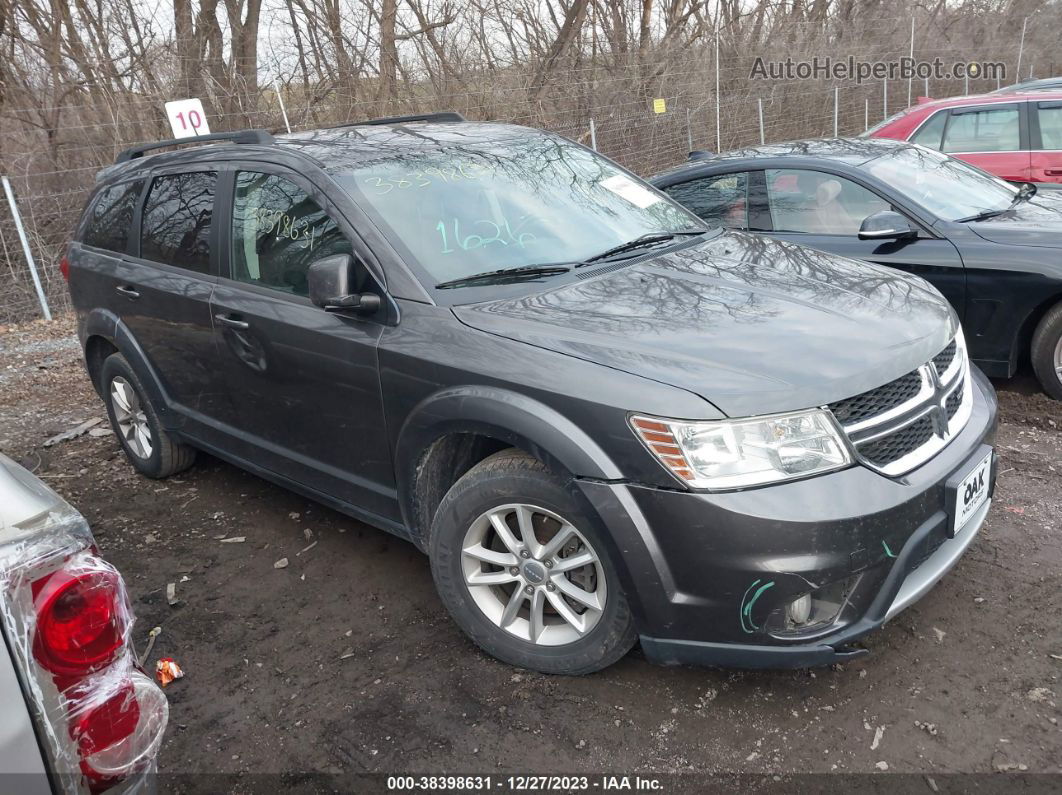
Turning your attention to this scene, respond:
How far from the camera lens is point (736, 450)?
239cm

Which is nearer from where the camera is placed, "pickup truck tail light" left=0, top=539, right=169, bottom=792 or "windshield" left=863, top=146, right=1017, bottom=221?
"pickup truck tail light" left=0, top=539, right=169, bottom=792

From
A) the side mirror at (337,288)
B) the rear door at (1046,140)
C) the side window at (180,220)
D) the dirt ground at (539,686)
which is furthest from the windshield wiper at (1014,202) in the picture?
the side window at (180,220)

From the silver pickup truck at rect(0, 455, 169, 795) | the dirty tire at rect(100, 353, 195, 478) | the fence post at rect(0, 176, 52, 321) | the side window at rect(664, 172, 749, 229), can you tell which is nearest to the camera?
the silver pickup truck at rect(0, 455, 169, 795)

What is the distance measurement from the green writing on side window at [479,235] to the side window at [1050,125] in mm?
6684

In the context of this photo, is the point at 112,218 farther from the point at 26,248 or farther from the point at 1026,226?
the point at 26,248

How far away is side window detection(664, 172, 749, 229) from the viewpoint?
18.5 feet

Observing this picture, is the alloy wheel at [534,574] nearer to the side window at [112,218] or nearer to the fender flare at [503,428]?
the fender flare at [503,428]

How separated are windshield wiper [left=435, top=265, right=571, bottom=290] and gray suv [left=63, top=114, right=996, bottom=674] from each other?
0.6 inches

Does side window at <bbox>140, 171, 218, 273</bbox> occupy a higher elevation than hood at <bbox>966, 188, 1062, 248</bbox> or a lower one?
higher

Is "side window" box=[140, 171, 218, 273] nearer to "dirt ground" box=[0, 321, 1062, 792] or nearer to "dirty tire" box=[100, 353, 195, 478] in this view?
"dirty tire" box=[100, 353, 195, 478]

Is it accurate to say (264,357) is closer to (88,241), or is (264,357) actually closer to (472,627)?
(472,627)

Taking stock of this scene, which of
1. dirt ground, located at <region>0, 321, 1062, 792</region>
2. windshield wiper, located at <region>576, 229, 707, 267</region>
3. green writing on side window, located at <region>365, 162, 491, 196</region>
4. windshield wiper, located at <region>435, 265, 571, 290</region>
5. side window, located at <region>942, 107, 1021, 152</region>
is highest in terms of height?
green writing on side window, located at <region>365, 162, 491, 196</region>

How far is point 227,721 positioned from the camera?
289 centimetres

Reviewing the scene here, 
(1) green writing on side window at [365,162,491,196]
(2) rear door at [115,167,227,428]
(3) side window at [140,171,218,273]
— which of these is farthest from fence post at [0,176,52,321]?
(1) green writing on side window at [365,162,491,196]
